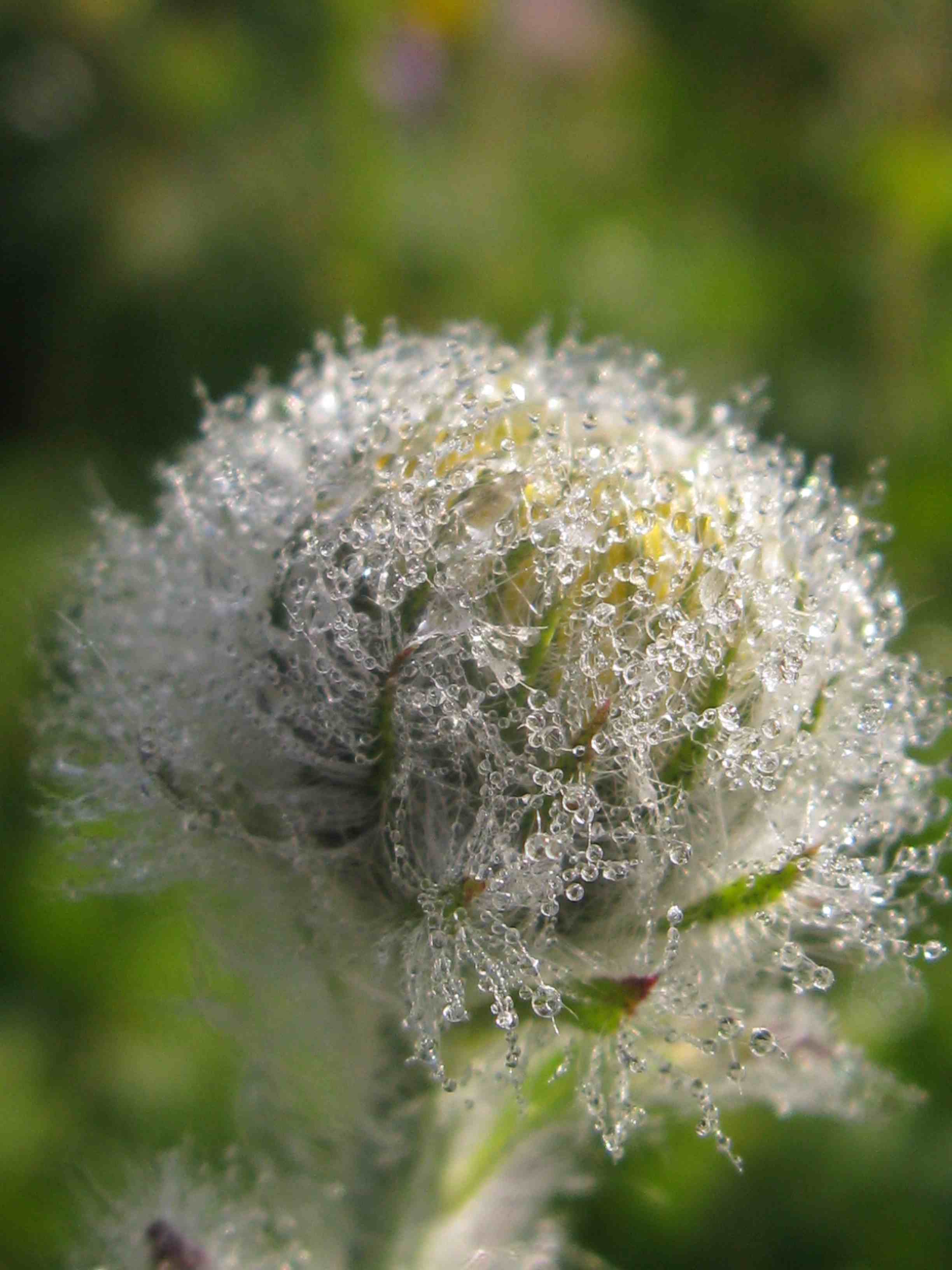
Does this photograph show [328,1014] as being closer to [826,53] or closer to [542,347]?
[542,347]

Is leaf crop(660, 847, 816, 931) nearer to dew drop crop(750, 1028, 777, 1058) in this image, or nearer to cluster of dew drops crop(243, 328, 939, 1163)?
cluster of dew drops crop(243, 328, 939, 1163)

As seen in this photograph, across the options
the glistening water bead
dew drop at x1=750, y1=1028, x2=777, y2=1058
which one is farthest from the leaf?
dew drop at x1=750, y1=1028, x2=777, y2=1058

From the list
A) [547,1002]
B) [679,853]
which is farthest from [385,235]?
[547,1002]

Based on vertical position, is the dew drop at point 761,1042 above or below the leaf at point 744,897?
below

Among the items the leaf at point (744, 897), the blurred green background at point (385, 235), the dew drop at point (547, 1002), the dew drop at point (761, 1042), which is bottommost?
the dew drop at point (547, 1002)

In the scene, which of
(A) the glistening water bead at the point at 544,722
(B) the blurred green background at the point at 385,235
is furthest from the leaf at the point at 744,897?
(B) the blurred green background at the point at 385,235

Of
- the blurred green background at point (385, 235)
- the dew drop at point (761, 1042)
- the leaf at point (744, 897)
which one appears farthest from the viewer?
the blurred green background at point (385, 235)

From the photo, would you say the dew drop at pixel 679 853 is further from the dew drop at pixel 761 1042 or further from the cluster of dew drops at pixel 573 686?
the dew drop at pixel 761 1042
